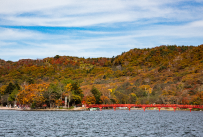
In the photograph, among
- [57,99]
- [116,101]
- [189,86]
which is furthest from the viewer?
[189,86]

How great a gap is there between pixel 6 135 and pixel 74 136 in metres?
11.5

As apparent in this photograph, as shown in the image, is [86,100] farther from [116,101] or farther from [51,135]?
[51,135]

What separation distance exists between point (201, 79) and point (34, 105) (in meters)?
120

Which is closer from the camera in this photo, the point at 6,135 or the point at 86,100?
the point at 6,135

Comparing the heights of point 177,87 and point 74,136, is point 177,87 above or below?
above

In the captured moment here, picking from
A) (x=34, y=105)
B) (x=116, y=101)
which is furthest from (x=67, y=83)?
(x=116, y=101)

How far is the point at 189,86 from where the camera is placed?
178375 mm

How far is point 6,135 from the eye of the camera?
145 ft

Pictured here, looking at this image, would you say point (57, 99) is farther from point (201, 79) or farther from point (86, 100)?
point (201, 79)

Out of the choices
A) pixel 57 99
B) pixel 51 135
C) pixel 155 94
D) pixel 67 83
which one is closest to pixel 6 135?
pixel 51 135

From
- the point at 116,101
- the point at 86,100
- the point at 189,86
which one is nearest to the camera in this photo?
the point at 86,100

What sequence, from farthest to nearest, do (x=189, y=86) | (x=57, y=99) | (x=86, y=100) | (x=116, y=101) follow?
(x=189, y=86) → (x=116, y=101) → (x=86, y=100) → (x=57, y=99)

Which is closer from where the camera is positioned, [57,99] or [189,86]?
[57,99]

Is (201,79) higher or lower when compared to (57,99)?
higher
